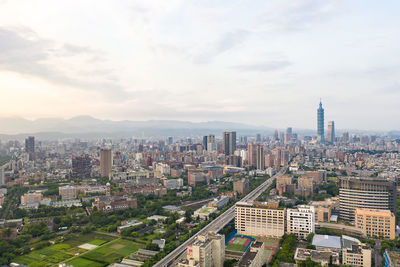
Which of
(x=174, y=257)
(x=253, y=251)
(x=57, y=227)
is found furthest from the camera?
(x=57, y=227)

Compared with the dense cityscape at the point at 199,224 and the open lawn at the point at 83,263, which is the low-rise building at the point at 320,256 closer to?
the dense cityscape at the point at 199,224

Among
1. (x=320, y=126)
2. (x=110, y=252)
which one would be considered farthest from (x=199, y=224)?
(x=320, y=126)

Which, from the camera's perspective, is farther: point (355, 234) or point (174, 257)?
point (355, 234)

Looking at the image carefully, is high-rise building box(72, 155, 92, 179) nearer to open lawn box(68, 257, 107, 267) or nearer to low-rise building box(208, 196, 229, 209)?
low-rise building box(208, 196, 229, 209)

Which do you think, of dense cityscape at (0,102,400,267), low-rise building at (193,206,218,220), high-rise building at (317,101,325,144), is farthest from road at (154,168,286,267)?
high-rise building at (317,101,325,144)

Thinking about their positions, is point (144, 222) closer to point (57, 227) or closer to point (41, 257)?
point (57, 227)

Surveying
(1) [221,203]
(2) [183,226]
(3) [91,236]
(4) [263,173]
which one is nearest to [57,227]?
(3) [91,236]
